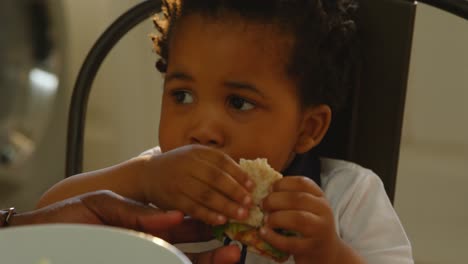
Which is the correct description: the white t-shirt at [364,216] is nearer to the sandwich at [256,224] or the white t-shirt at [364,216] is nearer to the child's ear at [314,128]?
the child's ear at [314,128]

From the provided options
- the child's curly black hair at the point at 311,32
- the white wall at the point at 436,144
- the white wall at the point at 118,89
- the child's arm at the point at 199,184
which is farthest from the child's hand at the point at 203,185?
the white wall at the point at 118,89

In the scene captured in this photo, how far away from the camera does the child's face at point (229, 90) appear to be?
32.6 inches

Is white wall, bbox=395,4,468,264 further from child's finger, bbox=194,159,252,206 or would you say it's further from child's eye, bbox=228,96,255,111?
child's finger, bbox=194,159,252,206

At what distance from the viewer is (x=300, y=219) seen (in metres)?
0.66

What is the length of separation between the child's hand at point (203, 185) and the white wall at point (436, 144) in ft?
3.02

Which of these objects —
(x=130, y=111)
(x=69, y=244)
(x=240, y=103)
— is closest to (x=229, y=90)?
(x=240, y=103)

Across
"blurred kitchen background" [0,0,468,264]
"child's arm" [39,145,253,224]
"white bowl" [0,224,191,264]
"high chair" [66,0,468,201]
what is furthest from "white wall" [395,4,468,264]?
"white bowl" [0,224,191,264]

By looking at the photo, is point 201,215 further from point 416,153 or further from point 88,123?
point 88,123

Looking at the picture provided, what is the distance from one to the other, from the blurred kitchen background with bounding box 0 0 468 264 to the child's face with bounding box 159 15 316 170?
74 centimetres

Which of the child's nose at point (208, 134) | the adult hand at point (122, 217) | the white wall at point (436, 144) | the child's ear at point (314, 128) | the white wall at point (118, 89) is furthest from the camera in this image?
the white wall at point (118, 89)

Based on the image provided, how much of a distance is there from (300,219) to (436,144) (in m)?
1.01

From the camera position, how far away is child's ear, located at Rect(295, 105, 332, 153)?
3.06 feet

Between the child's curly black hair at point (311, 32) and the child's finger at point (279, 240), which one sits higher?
the child's curly black hair at point (311, 32)

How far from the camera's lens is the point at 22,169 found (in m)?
2.14
